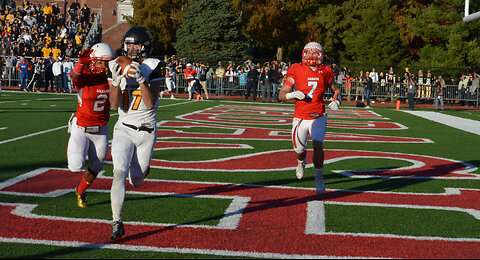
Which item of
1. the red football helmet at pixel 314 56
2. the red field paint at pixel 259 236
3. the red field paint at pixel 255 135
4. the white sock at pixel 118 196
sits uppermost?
the red football helmet at pixel 314 56

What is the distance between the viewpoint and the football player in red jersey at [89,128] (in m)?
6.49

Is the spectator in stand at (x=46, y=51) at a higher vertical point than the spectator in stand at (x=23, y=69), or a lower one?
higher

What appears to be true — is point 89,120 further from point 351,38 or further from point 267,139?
point 351,38

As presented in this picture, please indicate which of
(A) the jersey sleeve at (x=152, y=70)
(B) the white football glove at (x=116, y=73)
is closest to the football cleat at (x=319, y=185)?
(A) the jersey sleeve at (x=152, y=70)

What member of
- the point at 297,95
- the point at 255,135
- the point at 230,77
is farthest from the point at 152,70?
the point at 230,77

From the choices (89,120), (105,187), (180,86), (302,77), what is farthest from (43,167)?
(180,86)

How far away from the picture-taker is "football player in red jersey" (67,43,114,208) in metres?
6.49

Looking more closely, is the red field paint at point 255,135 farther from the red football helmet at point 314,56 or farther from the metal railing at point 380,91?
the metal railing at point 380,91

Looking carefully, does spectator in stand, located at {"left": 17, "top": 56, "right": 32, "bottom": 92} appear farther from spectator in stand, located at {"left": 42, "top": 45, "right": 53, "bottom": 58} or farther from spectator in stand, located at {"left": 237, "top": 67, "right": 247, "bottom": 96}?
spectator in stand, located at {"left": 237, "top": 67, "right": 247, "bottom": 96}

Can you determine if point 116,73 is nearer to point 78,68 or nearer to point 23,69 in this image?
point 78,68

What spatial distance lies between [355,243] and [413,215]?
56.3 inches

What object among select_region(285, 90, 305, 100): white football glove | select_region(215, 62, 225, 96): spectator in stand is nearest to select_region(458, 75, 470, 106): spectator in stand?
select_region(215, 62, 225, 96): spectator in stand

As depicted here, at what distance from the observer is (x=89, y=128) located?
659cm

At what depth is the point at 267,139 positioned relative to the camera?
43.4ft
